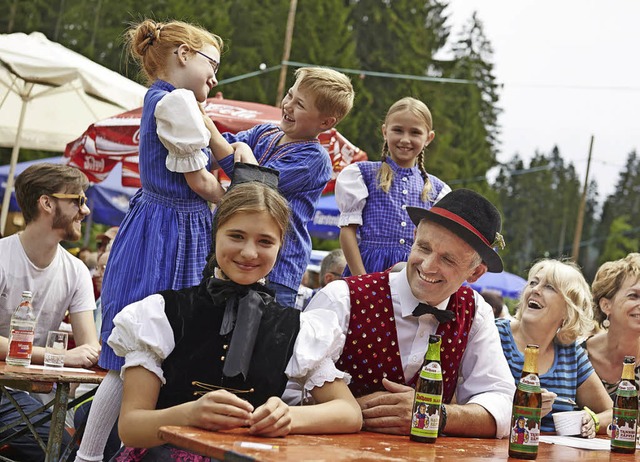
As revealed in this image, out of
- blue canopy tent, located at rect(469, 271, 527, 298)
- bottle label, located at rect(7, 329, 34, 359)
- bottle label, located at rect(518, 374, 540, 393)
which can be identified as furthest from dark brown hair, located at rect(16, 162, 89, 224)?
blue canopy tent, located at rect(469, 271, 527, 298)

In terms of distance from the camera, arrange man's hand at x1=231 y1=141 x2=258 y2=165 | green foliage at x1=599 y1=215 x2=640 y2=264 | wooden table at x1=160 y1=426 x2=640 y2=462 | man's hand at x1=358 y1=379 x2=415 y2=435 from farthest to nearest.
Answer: green foliage at x1=599 y1=215 x2=640 y2=264
man's hand at x1=231 y1=141 x2=258 y2=165
man's hand at x1=358 y1=379 x2=415 y2=435
wooden table at x1=160 y1=426 x2=640 y2=462

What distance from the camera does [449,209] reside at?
3.03m

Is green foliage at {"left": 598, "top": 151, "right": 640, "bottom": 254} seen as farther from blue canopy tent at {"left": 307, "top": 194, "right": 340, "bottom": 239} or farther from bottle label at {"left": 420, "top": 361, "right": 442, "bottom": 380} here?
bottle label at {"left": 420, "top": 361, "right": 442, "bottom": 380}

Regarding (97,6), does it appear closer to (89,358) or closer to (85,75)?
(85,75)

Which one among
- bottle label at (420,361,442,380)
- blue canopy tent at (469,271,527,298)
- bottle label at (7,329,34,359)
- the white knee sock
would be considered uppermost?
blue canopy tent at (469,271,527,298)

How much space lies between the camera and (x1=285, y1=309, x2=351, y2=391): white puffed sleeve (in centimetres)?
267

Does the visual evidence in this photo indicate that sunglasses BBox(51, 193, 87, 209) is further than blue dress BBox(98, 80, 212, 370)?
Yes

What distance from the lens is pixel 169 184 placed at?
361 cm

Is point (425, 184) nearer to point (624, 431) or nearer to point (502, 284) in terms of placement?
point (624, 431)

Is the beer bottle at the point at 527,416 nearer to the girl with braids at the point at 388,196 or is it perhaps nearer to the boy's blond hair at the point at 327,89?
the boy's blond hair at the point at 327,89

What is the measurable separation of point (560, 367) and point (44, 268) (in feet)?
7.92

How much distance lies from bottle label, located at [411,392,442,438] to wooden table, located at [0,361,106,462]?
4.81 feet

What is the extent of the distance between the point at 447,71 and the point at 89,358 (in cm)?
3958

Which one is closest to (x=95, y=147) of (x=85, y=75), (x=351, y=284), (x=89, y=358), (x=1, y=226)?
(x=85, y=75)
